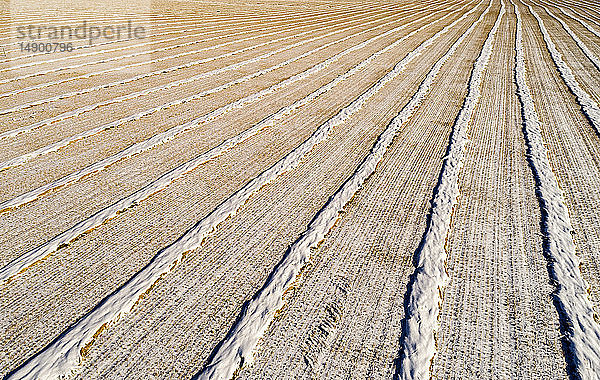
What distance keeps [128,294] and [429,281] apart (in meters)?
1.35

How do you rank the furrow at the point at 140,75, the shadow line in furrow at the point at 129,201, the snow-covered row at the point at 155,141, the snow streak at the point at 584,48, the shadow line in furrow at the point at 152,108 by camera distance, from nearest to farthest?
the shadow line in furrow at the point at 129,201, the snow-covered row at the point at 155,141, the shadow line in furrow at the point at 152,108, the furrow at the point at 140,75, the snow streak at the point at 584,48

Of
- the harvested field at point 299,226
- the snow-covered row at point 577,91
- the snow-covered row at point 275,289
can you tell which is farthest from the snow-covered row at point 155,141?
the snow-covered row at point 577,91

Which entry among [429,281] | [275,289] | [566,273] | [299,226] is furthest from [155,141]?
[566,273]

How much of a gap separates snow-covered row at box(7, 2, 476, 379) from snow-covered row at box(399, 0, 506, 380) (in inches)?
42.9

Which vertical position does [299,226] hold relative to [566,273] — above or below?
below

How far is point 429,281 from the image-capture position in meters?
2.04

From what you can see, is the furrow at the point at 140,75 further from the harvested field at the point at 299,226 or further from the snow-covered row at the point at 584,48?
the snow-covered row at the point at 584,48

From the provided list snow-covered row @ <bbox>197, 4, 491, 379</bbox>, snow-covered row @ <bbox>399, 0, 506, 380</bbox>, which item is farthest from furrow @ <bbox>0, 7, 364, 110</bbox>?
snow-covered row @ <bbox>399, 0, 506, 380</bbox>

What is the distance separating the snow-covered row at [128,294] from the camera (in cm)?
159

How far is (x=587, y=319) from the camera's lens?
1813 millimetres

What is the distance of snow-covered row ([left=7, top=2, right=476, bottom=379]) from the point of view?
5.21ft

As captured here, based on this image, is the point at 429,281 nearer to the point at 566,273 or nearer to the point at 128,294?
the point at 566,273

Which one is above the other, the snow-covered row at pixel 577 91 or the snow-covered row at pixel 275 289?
the snow-covered row at pixel 577 91

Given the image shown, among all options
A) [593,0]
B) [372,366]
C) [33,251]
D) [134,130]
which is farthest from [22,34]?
[593,0]
